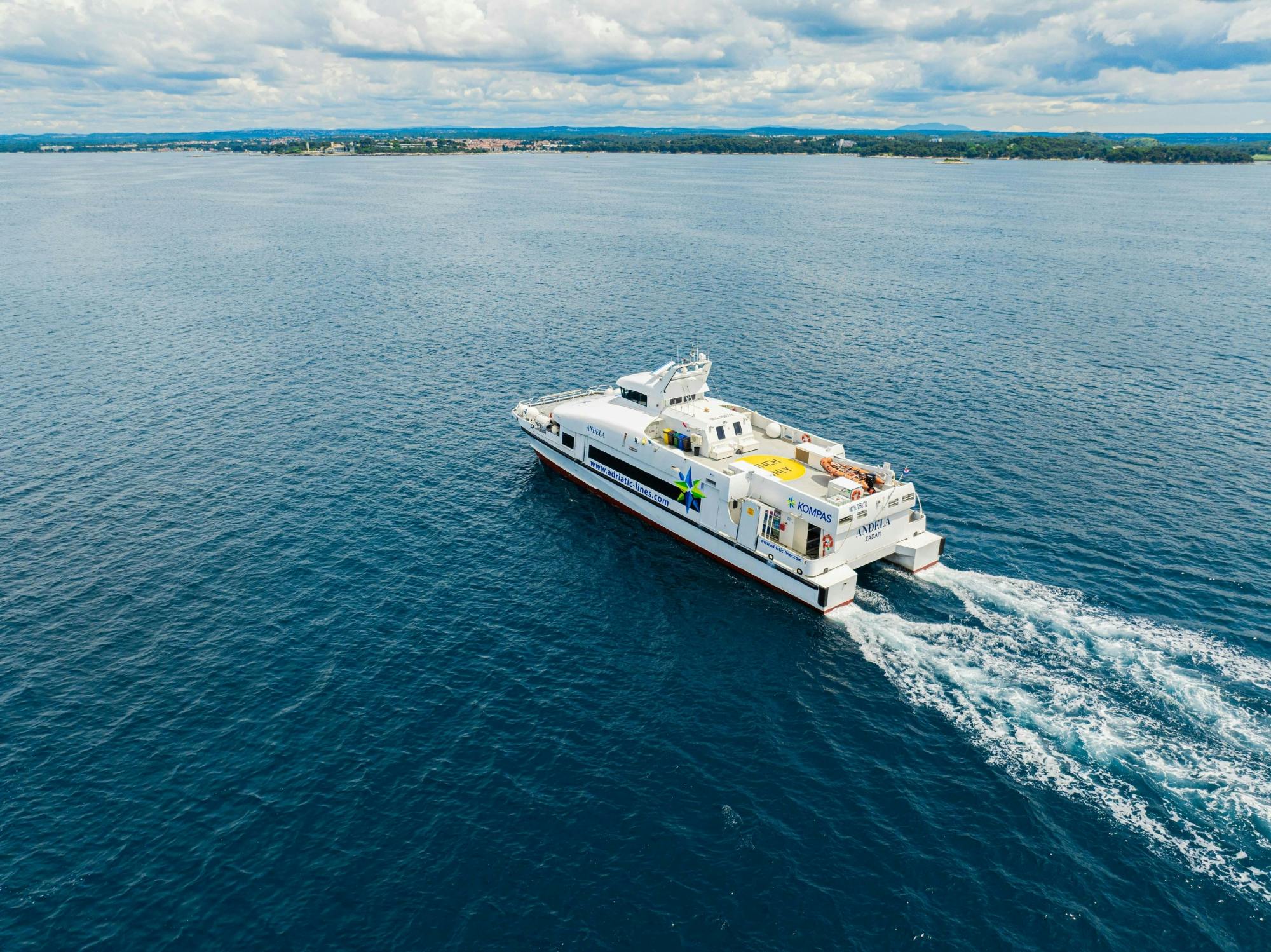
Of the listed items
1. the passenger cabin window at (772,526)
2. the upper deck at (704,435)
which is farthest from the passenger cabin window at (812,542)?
the upper deck at (704,435)

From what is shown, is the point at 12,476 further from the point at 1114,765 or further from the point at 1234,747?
the point at 1234,747

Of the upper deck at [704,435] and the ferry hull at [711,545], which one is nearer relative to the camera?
the ferry hull at [711,545]

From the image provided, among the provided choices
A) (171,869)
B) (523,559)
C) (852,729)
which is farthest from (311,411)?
(852,729)

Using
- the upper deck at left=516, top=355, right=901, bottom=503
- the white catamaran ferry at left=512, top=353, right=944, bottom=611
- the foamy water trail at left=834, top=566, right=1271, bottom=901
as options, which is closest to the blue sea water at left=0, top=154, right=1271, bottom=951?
the foamy water trail at left=834, top=566, right=1271, bottom=901

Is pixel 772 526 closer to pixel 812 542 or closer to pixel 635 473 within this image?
pixel 812 542

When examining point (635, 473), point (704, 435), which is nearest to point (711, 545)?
point (704, 435)

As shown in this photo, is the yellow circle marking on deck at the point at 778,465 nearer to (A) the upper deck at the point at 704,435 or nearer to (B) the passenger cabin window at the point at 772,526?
(A) the upper deck at the point at 704,435

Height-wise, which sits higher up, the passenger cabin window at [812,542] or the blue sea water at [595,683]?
the passenger cabin window at [812,542]

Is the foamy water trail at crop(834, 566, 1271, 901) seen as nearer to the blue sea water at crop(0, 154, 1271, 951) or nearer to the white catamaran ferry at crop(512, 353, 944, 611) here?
the blue sea water at crop(0, 154, 1271, 951)
